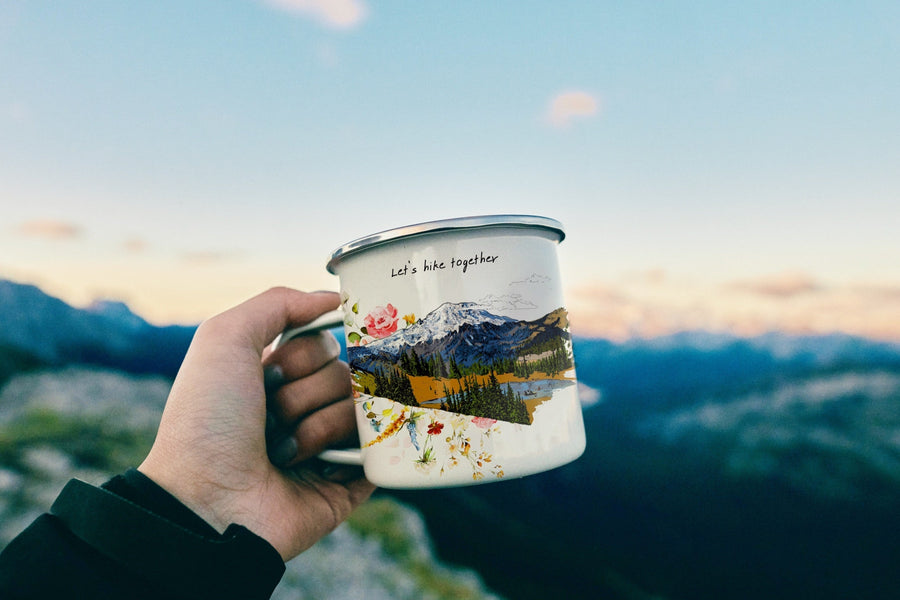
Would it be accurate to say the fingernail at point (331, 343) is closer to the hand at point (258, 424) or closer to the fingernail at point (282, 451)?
the hand at point (258, 424)

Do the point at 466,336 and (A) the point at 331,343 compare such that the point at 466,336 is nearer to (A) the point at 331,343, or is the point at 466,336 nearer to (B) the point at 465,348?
(B) the point at 465,348

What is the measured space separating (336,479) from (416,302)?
88 cm

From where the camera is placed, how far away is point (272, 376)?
1.56 metres

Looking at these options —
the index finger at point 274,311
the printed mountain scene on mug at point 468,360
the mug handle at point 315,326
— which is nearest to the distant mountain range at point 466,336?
the printed mountain scene on mug at point 468,360

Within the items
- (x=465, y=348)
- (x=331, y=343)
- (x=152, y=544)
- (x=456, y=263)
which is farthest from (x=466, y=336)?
(x=152, y=544)

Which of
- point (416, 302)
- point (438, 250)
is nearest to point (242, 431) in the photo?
point (416, 302)

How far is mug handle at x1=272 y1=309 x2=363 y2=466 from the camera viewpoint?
1.45 meters

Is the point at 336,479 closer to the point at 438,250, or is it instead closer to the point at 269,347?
the point at 269,347

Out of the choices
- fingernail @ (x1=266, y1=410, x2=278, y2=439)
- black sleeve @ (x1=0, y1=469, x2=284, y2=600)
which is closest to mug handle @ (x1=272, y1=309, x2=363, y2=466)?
fingernail @ (x1=266, y1=410, x2=278, y2=439)

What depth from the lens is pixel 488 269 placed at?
116 cm

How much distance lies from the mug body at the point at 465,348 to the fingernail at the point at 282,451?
44cm

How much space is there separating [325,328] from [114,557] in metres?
0.69

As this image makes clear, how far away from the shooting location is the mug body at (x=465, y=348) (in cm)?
115

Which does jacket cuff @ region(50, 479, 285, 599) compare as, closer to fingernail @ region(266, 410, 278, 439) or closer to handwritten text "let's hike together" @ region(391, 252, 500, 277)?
fingernail @ region(266, 410, 278, 439)
